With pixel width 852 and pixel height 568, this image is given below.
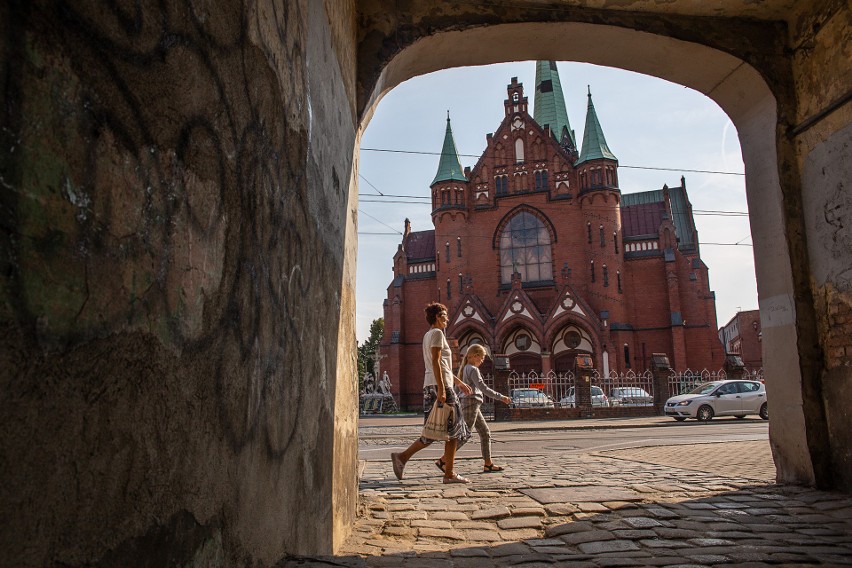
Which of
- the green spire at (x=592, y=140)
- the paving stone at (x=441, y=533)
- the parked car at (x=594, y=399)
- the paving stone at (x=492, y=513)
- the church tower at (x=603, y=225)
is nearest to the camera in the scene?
the paving stone at (x=441, y=533)

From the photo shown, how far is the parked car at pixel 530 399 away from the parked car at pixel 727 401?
229 inches

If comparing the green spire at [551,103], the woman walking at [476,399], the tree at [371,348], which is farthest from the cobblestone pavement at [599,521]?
the tree at [371,348]

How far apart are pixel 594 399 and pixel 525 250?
40.4 feet

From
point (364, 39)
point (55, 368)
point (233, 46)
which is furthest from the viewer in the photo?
point (364, 39)

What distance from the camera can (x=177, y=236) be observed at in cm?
153

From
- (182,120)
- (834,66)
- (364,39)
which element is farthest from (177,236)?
(834,66)

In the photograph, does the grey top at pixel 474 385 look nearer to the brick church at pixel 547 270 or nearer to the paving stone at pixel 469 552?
the paving stone at pixel 469 552

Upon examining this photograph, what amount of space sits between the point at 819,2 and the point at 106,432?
235 inches

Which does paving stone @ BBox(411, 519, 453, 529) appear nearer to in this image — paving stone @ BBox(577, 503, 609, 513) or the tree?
paving stone @ BBox(577, 503, 609, 513)

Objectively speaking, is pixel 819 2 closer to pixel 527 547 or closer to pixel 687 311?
pixel 527 547

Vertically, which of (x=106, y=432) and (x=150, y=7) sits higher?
(x=150, y=7)

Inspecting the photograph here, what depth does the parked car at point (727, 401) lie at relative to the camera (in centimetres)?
1830

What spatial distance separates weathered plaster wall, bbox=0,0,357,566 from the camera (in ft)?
3.30

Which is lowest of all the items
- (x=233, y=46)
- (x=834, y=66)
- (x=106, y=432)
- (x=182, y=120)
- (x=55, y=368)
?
(x=106, y=432)
